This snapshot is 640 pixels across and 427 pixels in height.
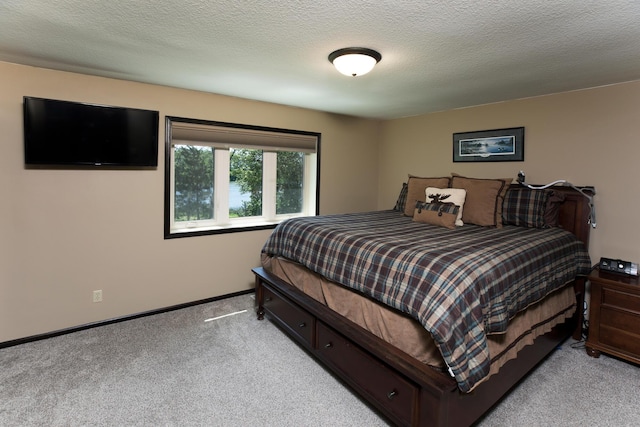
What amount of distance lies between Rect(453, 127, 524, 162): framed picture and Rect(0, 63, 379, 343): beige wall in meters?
2.14

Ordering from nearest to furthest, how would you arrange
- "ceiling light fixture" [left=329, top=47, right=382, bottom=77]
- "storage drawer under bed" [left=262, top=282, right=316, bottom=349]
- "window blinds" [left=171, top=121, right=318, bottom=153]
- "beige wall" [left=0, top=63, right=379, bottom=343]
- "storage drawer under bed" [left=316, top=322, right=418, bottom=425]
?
"storage drawer under bed" [left=316, top=322, right=418, bottom=425] → "ceiling light fixture" [left=329, top=47, right=382, bottom=77] → "storage drawer under bed" [left=262, top=282, right=316, bottom=349] → "beige wall" [left=0, top=63, right=379, bottom=343] → "window blinds" [left=171, top=121, right=318, bottom=153]

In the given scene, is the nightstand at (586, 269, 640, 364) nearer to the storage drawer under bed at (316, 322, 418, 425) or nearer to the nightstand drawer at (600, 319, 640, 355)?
the nightstand drawer at (600, 319, 640, 355)

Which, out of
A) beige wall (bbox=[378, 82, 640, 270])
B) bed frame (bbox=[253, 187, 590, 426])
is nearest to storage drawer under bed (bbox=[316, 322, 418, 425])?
bed frame (bbox=[253, 187, 590, 426])

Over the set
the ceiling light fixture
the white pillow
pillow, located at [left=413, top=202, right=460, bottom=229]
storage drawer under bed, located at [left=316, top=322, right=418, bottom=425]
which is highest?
the ceiling light fixture

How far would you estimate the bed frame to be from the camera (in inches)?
64.2

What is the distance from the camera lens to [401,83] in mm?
2898

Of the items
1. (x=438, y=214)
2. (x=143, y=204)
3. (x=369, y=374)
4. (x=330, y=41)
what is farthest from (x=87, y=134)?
(x=438, y=214)

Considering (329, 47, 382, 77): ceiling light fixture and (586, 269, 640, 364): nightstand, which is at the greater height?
(329, 47, 382, 77): ceiling light fixture

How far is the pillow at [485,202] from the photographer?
9.89 feet

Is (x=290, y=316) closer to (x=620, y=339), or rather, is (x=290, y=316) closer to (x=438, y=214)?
(x=438, y=214)

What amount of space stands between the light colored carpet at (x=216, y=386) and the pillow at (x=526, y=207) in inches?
41.9

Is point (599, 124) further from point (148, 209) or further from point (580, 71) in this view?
point (148, 209)

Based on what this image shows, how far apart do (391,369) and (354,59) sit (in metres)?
1.87

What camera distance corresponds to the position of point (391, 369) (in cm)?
182
